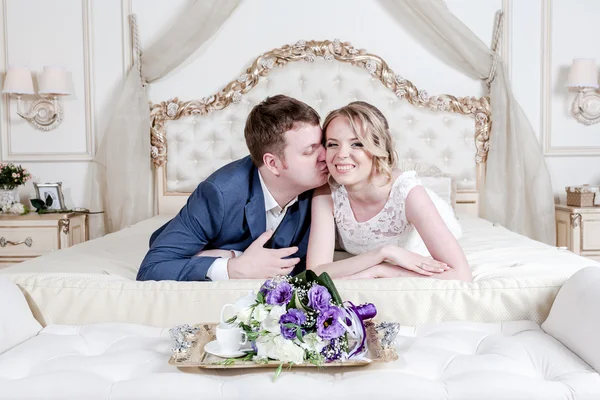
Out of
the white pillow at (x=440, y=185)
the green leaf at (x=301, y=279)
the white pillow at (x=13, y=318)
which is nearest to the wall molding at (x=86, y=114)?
the white pillow at (x=440, y=185)

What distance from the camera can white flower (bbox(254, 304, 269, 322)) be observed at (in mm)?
1350

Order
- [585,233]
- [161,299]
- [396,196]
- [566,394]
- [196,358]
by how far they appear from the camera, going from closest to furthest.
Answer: [566,394], [196,358], [161,299], [396,196], [585,233]

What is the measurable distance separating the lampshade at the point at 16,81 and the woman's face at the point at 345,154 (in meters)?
2.85

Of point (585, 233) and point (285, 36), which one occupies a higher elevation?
point (285, 36)

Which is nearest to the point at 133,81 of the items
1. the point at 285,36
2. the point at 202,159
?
the point at 202,159

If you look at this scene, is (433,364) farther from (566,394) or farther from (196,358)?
(196,358)

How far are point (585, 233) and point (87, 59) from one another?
3653 mm

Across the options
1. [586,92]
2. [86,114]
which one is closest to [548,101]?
[586,92]

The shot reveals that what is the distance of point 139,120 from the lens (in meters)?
4.14

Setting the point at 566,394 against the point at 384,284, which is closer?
the point at 566,394

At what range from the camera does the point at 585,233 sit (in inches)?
157

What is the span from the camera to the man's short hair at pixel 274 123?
223 cm

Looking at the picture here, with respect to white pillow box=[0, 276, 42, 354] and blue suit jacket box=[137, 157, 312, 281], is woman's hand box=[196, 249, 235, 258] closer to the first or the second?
blue suit jacket box=[137, 157, 312, 281]

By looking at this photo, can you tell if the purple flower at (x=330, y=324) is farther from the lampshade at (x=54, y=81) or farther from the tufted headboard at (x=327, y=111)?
the lampshade at (x=54, y=81)
